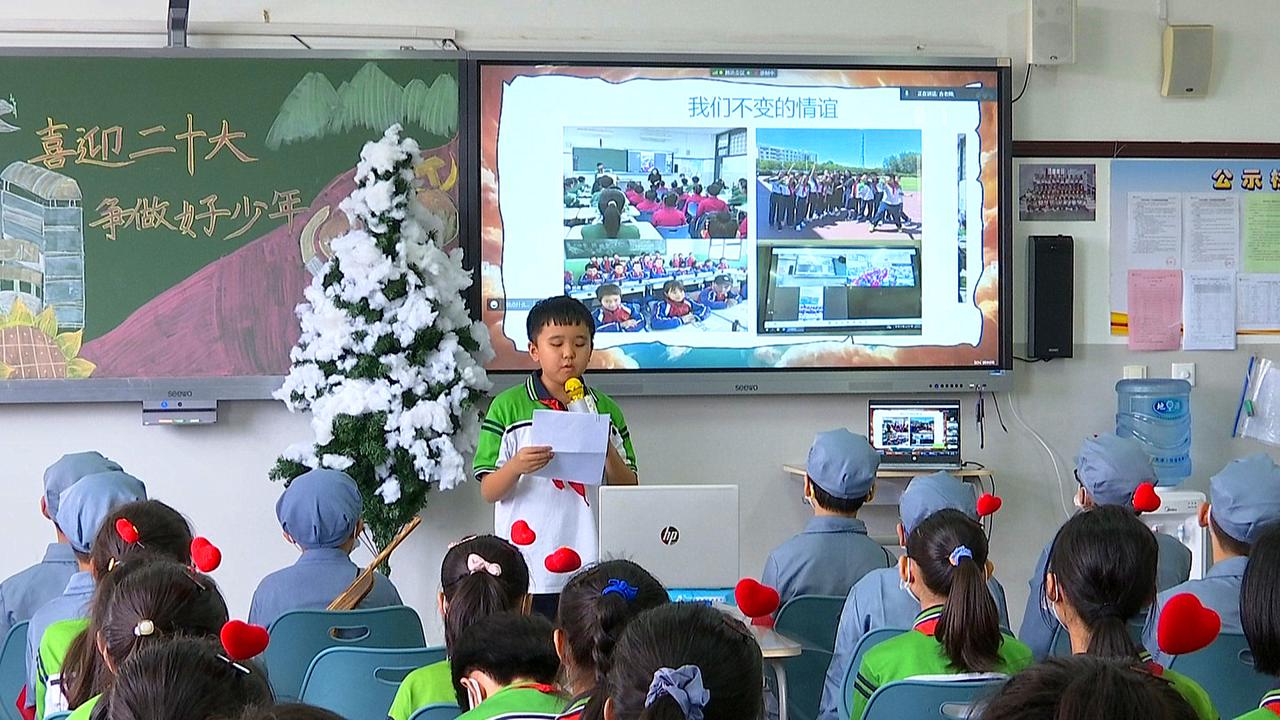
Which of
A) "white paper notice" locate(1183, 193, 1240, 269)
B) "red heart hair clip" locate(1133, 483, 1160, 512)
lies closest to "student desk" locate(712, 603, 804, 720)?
"red heart hair clip" locate(1133, 483, 1160, 512)

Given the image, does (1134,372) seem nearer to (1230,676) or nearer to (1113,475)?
(1113,475)

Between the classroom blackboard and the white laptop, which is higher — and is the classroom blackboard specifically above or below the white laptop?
above

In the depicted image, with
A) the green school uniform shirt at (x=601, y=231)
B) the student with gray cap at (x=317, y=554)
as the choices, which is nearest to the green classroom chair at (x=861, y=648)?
the student with gray cap at (x=317, y=554)

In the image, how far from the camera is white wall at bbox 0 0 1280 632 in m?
5.02

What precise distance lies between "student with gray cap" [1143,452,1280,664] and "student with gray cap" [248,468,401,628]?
1822 millimetres

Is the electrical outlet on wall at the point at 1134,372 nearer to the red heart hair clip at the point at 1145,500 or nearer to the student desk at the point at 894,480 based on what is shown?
the student desk at the point at 894,480

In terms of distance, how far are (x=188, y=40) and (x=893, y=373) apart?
119 inches

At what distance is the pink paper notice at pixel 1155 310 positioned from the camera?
5438mm

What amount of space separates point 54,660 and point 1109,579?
1890 mm

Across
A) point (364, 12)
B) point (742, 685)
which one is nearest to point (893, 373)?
point (364, 12)

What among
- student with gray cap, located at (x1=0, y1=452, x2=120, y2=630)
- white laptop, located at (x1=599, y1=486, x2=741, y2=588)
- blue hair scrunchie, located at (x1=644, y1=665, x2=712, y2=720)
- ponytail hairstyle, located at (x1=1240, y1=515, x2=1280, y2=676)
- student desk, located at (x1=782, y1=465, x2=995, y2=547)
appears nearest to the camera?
blue hair scrunchie, located at (x1=644, y1=665, x2=712, y2=720)

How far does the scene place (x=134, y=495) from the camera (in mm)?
3150

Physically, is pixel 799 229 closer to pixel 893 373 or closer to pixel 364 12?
pixel 893 373

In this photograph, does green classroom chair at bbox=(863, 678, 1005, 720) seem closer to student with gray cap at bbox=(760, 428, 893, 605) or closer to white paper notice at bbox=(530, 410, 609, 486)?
student with gray cap at bbox=(760, 428, 893, 605)
